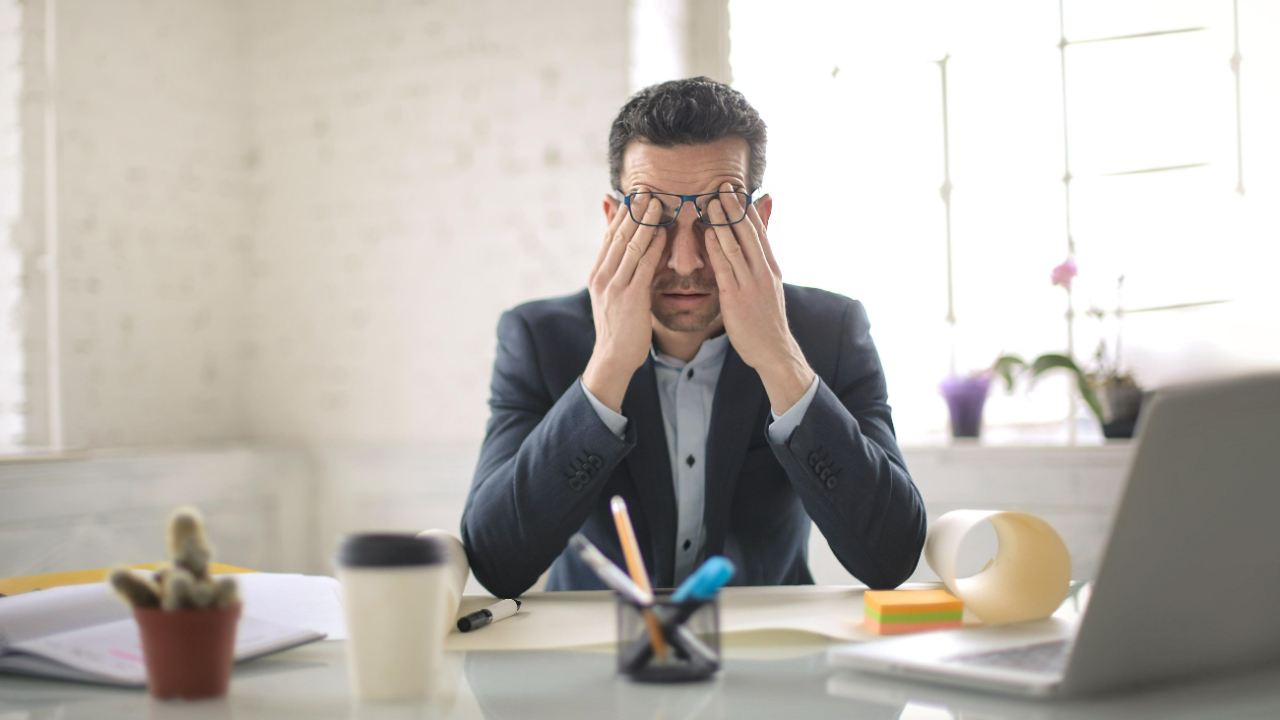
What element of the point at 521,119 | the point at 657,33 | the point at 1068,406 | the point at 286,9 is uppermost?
the point at 286,9

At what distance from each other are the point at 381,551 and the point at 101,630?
1.19 feet

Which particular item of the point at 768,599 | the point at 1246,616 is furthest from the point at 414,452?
the point at 1246,616

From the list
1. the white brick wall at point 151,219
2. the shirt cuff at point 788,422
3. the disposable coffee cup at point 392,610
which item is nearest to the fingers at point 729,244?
the shirt cuff at point 788,422

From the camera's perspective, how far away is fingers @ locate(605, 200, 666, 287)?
144cm

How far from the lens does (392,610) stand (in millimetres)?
653

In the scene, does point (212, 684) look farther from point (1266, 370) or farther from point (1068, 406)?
point (1068, 406)

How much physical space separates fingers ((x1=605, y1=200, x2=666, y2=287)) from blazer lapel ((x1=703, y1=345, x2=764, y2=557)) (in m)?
0.23

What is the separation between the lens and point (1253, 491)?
65 cm

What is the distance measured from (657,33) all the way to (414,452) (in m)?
1.53

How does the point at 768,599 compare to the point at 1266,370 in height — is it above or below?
below

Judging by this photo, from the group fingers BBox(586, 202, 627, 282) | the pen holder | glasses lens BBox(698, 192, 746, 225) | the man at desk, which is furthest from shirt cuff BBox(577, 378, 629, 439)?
the pen holder

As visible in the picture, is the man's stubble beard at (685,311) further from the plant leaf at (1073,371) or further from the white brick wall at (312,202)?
the white brick wall at (312,202)

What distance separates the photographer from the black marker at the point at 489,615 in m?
0.96

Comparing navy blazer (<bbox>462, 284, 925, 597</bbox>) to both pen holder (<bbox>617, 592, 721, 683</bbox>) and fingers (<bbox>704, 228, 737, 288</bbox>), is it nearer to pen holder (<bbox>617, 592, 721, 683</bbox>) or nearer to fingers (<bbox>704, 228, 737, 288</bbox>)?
fingers (<bbox>704, 228, 737, 288</bbox>)
